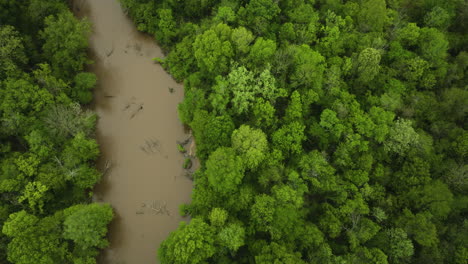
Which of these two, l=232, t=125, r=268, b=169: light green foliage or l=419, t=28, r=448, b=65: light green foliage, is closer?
l=232, t=125, r=268, b=169: light green foliage

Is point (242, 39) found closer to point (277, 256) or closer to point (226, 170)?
point (226, 170)

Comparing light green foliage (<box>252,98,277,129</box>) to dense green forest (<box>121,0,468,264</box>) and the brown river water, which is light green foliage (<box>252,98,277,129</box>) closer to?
dense green forest (<box>121,0,468,264</box>)

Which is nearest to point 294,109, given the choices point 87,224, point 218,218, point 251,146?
point 251,146

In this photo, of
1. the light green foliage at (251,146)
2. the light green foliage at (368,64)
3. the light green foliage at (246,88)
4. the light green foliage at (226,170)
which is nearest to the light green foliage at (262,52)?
the light green foliage at (246,88)

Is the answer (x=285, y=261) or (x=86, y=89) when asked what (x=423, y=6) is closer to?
(x=285, y=261)

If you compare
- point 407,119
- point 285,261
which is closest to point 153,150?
point 285,261

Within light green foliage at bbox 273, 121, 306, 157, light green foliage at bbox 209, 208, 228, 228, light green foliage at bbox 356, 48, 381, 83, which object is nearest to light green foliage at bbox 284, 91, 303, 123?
light green foliage at bbox 273, 121, 306, 157
